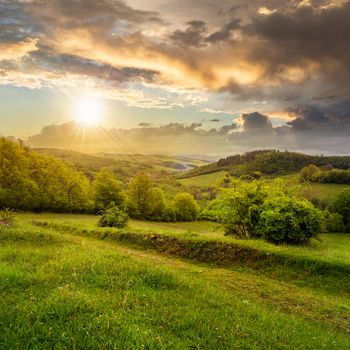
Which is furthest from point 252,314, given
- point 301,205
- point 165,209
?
point 165,209

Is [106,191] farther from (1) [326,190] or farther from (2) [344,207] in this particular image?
(1) [326,190]

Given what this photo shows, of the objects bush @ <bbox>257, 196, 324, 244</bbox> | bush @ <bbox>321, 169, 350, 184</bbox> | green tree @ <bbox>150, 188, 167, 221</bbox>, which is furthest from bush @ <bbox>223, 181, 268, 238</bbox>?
bush @ <bbox>321, 169, 350, 184</bbox>

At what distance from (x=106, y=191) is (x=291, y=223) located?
66069 millimetres

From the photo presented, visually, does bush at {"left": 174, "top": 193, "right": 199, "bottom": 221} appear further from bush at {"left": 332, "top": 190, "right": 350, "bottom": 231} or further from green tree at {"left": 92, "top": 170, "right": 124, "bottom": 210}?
bush at {"left": 332, "top": 190, "right": 350, "bottom": 231}

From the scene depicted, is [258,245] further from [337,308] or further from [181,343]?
[181,343]

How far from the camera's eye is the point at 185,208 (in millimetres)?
103000

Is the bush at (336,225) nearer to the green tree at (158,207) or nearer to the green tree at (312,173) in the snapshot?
the green tree at (158,207)

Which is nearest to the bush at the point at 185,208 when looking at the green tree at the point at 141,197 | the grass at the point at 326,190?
the green tree at the point at 141,197

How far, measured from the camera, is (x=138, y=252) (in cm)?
2650

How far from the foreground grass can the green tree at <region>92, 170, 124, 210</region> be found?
228ft

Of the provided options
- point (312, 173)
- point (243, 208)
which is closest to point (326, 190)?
point (312, 173)

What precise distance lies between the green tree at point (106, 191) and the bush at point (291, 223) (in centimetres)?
6099

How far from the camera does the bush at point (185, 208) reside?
102 meters

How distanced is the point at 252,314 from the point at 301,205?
20.5 metres
